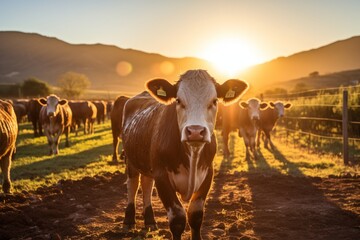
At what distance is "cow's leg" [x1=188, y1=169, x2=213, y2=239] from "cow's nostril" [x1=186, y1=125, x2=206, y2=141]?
1063 millimetres

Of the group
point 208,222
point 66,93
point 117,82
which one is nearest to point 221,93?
point 208,222

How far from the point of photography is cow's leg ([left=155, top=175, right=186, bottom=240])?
425cm

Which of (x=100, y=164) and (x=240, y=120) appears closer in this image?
(x=100, y=164)

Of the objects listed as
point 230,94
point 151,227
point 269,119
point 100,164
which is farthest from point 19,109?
point 230,94

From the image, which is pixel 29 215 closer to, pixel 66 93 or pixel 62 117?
pixel 62 117

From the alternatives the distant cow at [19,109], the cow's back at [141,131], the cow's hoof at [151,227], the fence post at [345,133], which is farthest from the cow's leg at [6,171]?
the distant cow at [19,109]

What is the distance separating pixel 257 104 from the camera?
44.4ft

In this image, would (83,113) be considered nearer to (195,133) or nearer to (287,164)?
(287,164)

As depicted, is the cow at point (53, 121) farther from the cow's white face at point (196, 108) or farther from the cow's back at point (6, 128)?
the cow's white face at point (196, 108)

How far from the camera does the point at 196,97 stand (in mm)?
3988

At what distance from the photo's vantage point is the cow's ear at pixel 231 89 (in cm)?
451

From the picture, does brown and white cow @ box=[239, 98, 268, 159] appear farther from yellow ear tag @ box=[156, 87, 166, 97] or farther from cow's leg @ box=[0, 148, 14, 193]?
yellow ear tag @ box=[156, 87, 166, 97]

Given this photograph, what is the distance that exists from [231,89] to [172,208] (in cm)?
156

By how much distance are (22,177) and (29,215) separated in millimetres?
4550
